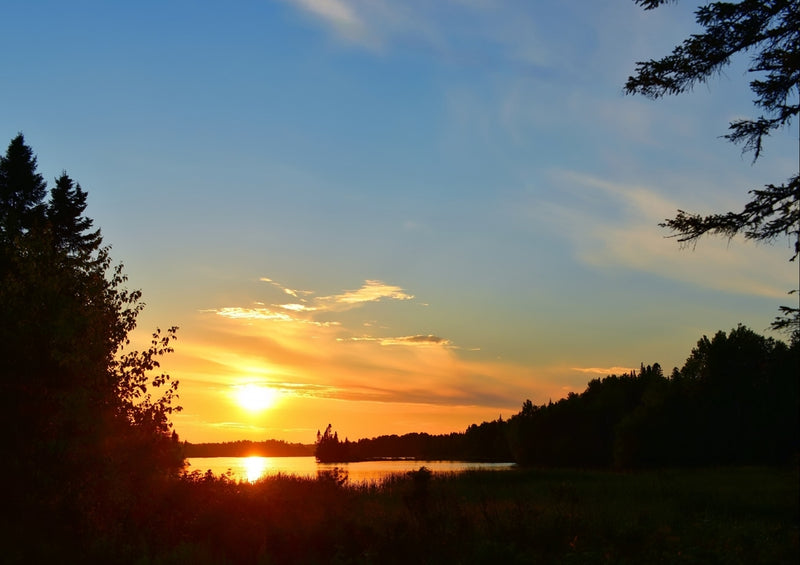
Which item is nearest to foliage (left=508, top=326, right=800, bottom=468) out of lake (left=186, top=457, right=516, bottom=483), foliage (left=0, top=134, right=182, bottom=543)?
lake (left=186, top=457, right=516, bottom=483)

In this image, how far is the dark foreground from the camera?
13.7 metres

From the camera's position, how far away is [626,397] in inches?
4306

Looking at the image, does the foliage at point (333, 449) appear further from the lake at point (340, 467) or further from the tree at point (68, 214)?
the tree at point (68, 214)

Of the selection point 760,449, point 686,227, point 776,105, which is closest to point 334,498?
point 686,227

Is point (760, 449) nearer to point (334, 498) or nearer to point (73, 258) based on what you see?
point (334, 498)

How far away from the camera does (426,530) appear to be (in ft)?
49.2

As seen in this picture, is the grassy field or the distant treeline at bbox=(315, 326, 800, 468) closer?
the grassy field

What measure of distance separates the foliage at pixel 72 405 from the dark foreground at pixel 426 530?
4.17 ft

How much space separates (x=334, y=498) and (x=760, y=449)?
6813cm

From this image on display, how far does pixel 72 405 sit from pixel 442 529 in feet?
36.3

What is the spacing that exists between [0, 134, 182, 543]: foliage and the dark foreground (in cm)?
127

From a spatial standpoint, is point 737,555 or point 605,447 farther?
point 605,447

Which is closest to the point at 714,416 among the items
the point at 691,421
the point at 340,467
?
the point at 691,421

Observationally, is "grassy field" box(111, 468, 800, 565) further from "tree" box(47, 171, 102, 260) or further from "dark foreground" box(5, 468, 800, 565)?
"tree" box(47, 171, 102, 260)
